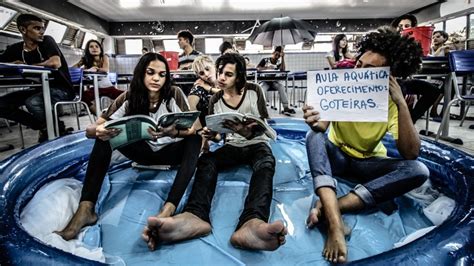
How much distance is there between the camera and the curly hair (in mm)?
1222

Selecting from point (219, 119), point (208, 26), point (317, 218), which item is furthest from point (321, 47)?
point (317, 218)

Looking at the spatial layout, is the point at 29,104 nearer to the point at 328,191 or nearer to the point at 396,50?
the point at 328,191

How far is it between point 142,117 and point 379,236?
3.36 feet

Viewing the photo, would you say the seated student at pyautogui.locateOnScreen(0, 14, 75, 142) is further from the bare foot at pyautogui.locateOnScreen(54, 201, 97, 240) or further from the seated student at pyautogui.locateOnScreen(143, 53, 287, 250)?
the bare foot at pyautogui.locateOnScreen(54, 201, 97, 240)

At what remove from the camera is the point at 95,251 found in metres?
1.05

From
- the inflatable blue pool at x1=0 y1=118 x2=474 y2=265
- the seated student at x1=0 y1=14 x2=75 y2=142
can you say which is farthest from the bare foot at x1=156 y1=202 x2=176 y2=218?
the seated student at x1=0 y1=14 x2=75 y2=142

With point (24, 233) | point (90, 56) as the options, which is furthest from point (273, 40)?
point (24, 233)

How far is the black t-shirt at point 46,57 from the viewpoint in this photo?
2787 millimetres

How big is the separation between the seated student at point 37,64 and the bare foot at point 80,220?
1866mm

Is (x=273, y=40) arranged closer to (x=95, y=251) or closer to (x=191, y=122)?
(x=191, y=122)

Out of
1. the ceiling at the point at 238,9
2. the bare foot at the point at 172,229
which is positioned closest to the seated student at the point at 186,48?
the bare foot at the point at 172,229

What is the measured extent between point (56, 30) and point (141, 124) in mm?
7213

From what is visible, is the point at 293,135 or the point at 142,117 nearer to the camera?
the point at 142,117

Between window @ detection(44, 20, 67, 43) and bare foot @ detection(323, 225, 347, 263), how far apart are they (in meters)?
7.56
